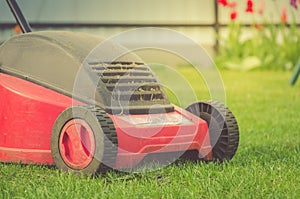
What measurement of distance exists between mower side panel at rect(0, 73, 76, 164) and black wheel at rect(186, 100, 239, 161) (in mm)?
630

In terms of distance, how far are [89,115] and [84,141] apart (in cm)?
11

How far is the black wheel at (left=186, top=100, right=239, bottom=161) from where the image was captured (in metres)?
2.95

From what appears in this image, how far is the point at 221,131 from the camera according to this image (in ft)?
9.70

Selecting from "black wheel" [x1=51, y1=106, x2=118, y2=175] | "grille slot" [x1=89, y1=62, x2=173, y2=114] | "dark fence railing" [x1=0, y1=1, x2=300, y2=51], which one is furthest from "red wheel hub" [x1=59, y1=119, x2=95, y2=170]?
"dark fence railing" [x1=0, y1=1, x2=300, y2=51]

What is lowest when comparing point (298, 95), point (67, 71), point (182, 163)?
point (298, 95)

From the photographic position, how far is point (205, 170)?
2.74 metres

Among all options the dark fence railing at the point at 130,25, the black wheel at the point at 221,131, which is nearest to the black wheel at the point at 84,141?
the black wheel at the point at 221,131

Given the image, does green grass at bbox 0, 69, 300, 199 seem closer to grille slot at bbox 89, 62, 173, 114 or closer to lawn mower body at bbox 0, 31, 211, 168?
lawn mower body at bbox 0, 31, 211, 168

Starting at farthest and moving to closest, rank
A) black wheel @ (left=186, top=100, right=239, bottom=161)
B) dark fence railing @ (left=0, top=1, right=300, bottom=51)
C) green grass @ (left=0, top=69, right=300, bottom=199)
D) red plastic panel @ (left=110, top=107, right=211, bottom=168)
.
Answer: dark fence railing @ (left=0, top=1, right=300, bottom=51) → black wheel @ (left=186, top=100, right=239, bottom=161) → red plastic panel @ (left=110, top=107, right=211, bottom=168) → green grass @ (left=0, top=69, right=300, bottom=199)

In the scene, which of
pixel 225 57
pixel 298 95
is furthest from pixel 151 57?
pixel 298 95

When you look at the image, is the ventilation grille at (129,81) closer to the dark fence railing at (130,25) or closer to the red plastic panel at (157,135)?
the red plastic panel at (157,135)

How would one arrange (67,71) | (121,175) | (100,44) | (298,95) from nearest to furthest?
(121,175) → (67,71) → (100,44) → (298,95)

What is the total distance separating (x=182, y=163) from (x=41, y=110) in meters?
0.65

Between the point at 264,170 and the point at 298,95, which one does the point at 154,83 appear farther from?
the point at 298,95
